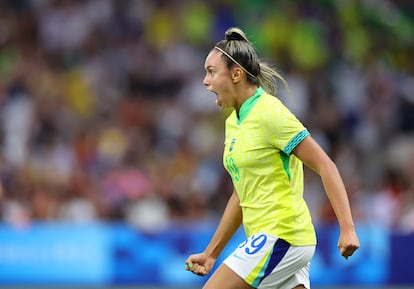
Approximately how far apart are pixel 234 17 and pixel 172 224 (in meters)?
3.55

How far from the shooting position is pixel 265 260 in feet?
18.5

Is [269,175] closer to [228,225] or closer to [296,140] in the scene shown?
[296,140]

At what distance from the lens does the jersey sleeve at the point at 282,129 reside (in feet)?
18.0

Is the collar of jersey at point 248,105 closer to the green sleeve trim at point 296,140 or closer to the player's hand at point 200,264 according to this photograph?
the green sleeve trim at point 296,140

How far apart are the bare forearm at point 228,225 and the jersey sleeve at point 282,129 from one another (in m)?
0.60

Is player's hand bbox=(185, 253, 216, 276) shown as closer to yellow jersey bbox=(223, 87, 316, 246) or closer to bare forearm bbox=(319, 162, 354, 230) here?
yellow jersey bbox=(223, 87, 316, 246)

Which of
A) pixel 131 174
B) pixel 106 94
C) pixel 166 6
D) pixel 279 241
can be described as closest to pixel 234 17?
pixel 166 6

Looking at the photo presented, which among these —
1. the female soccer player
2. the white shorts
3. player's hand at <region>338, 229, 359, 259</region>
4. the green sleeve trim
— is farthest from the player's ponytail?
player's hand at <region>338, 229, 359, 259</region>

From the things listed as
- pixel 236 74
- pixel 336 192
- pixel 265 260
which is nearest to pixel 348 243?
pixel 336 192

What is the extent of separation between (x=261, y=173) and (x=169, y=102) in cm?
815

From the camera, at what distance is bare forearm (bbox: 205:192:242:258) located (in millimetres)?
6031

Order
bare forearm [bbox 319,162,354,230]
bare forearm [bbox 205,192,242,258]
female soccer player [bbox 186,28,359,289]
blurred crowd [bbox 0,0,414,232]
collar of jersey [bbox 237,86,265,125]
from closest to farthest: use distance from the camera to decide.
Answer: bare forearm [bbox 319,162,354,230]
female soccer player [bbox 186,28,359,289]
collar of jersey [bbox 237,86,265,125]
bare forearm [bbox 205,192,242,258]
blurred crowd [bbox 0,0,414,232]

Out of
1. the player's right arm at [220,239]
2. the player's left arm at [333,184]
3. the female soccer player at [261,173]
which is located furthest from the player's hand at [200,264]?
the player's left arm at [333,184]

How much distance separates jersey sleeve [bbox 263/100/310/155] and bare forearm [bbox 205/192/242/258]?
1.96 feet
